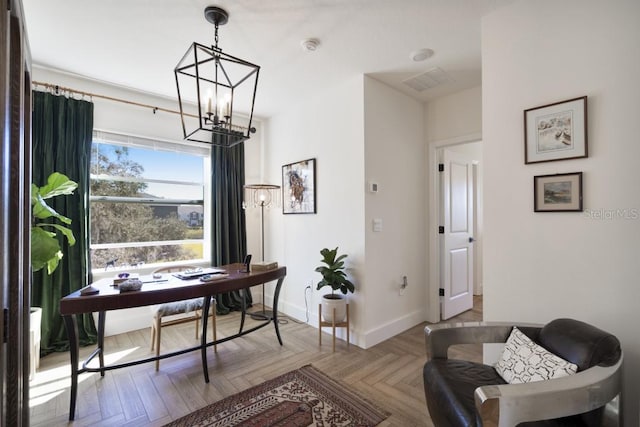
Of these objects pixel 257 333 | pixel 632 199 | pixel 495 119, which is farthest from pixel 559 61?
pixel 257 333

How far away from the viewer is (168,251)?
363cm

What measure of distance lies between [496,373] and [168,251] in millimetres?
3501

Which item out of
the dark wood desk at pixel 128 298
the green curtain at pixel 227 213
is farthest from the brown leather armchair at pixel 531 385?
the green curtain at pixel 227 213

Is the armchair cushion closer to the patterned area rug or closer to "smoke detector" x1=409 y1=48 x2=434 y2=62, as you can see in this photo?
the patterned area rug

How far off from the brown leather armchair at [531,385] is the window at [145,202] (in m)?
3.16

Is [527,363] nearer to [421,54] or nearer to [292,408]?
[292,408]

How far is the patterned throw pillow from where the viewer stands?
1.29m

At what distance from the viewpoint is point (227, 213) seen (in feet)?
12.7

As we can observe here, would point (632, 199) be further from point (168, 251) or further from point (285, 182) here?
point (168, 251)

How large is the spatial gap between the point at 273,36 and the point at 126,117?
2.05 m

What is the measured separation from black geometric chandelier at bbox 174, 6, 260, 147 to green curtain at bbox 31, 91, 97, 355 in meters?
0.99

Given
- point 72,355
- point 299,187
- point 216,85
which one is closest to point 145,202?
point 299,187

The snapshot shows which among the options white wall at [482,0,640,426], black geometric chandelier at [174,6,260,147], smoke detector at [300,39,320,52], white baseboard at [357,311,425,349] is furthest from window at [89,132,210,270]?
white wall at [482,0,640,426]

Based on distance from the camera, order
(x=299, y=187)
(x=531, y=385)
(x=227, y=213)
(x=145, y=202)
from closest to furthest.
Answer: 1. (x=531, y=385)
2. (x=145, y=202)
3. (x=299, y=187)
4. (x=227, y=213)
